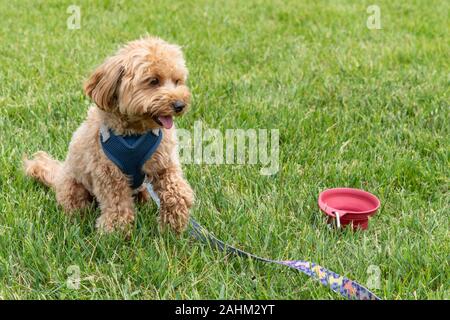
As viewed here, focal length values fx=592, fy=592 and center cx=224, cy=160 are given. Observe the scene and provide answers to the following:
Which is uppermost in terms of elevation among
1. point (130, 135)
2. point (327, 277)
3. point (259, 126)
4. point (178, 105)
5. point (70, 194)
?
point (178, 105)

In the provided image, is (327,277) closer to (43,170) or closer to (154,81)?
(154,81)

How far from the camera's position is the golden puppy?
3.13 meters

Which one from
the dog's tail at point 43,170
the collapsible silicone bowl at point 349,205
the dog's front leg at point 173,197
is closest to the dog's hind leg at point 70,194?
the dog's tail at point 43,170

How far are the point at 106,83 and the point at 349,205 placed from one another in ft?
5.46

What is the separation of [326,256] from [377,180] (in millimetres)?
1106

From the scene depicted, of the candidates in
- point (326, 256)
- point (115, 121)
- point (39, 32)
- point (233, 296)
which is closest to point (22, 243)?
point (115, 121)

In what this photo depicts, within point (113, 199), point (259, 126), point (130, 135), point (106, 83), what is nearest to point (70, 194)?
point (113, 199)

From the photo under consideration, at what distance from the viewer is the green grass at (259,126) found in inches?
119

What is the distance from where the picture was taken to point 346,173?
410 centimetres

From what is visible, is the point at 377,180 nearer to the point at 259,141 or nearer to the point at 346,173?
the point at 346,173

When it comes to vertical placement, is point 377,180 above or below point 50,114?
below

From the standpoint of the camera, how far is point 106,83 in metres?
3.17

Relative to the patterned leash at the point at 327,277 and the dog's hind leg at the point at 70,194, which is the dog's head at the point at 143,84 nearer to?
the dog's hind leg at the point at 70,194
